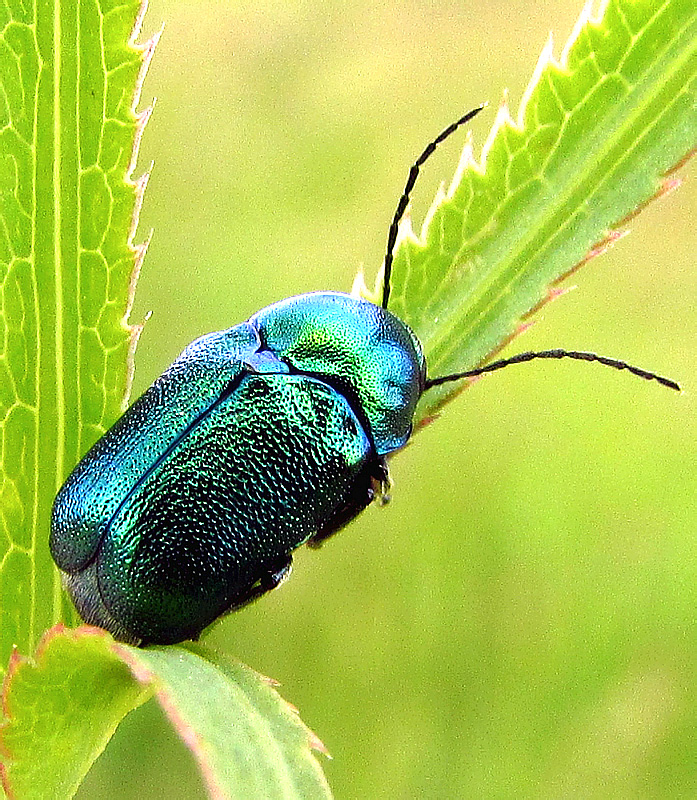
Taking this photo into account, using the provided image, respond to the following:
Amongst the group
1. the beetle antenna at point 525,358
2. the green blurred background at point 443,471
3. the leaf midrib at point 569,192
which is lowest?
the green blurred background at point 443,471

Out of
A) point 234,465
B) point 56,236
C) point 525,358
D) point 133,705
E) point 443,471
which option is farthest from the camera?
point 443,471

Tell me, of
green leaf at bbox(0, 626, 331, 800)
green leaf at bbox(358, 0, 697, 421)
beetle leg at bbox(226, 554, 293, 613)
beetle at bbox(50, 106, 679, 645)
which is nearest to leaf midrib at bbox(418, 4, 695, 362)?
green leaf at bbox(358, 0, 697, 421)

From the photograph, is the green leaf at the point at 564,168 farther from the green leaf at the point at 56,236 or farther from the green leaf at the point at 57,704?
the green leaf at the point at 57,704

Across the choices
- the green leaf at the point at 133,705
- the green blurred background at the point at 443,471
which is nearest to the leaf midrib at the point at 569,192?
the green leaf at the point at 133,705

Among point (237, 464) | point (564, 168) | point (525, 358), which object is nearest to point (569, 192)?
point (564, 168)

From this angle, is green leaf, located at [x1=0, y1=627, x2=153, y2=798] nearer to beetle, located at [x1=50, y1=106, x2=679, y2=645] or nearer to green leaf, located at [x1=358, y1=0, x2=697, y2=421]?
beetle, located at [x1=50, y1=106, x2=679, y2=645]

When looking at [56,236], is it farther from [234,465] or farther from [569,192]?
[569,192]
